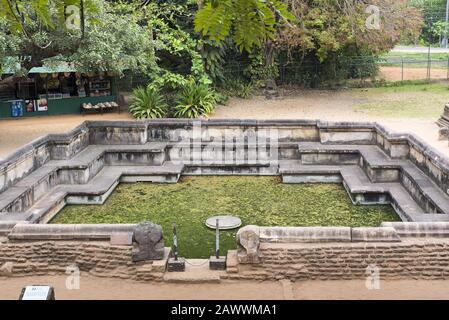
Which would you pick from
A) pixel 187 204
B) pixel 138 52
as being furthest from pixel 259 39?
pixel 138 52

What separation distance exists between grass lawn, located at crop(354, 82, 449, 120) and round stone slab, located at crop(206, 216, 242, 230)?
8891mm

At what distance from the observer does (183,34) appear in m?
19.6

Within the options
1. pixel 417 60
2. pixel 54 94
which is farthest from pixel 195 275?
pixel 417 60

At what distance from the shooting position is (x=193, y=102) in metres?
19.0

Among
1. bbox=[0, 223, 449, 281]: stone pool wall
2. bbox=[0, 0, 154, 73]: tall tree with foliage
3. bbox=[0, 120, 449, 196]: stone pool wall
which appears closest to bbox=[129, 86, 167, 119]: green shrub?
bbox=[0, 0, 154, 73]: tall tree with foliage

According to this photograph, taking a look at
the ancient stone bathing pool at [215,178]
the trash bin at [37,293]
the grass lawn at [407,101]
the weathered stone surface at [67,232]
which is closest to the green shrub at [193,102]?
the ancient stone bathing pool at [215,178]

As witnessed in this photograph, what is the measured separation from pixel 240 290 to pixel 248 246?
0.56 metres

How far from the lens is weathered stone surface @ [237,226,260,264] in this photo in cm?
766

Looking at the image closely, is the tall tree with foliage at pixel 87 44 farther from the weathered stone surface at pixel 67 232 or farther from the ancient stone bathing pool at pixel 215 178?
the weathered stone surface at pixel 67 232

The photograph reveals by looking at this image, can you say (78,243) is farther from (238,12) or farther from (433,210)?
(433,210)

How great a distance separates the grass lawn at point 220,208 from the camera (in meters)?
10.4

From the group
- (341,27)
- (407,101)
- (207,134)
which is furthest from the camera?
(407,101)

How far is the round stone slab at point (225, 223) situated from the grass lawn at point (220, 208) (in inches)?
5.3

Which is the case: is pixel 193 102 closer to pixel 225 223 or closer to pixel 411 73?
pixel 225 223
